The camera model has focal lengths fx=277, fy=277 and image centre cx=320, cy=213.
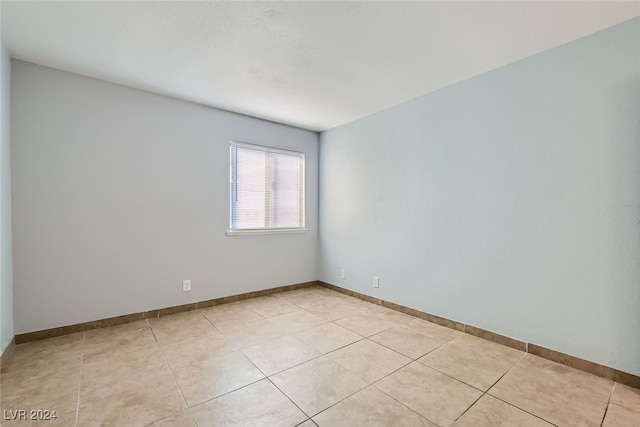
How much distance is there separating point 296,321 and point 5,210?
259 cm

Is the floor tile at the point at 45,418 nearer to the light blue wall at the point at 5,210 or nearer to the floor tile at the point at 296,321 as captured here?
the light blue wall at the point at 5,210

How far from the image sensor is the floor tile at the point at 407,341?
2.26 m

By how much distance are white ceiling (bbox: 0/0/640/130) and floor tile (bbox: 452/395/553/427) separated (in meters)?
2.39

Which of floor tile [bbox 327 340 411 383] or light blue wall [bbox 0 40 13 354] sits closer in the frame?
floor tile [bbox 327 340 411 383]

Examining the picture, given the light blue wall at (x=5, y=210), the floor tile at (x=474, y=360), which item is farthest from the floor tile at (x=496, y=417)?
the light blue wall at (x=5, y=210)

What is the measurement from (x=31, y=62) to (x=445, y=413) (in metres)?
4.07

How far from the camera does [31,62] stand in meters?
2.37

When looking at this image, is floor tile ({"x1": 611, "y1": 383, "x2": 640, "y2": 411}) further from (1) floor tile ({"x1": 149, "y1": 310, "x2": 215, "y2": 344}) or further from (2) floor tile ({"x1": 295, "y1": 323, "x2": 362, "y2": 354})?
(1) floor tile ({"x1": 149, "y1": 310, "x2": 215, "y2": 344})

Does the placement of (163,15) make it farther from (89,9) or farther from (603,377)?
(603,377)

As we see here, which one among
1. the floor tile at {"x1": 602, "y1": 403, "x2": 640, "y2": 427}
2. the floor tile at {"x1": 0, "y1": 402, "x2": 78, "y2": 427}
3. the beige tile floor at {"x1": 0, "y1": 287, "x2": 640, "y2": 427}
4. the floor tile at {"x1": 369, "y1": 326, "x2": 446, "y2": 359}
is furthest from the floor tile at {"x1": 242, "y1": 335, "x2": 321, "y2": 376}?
the floor tile at {"x1": 602, "y1": 403, "x2": 640, "y2": 427}

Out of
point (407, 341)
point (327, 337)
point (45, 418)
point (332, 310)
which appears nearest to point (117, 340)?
point (45, 418)

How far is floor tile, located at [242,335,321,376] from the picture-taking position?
79.5 inches

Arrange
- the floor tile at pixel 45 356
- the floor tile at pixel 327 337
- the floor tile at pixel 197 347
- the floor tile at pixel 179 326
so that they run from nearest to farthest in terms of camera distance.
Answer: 1. the floor tile at pixel 45 356
2. the floor tile at pixel 197 347
3. the floor tile at pixel 327 337
4. the floor tile at pixel 179 326

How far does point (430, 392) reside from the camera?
→ 173 centimetres
